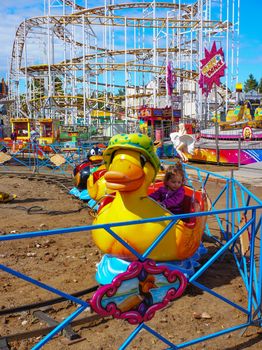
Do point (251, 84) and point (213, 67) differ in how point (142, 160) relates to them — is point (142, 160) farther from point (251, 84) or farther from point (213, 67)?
point (251, 84)

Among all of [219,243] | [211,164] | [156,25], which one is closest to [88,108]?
[156,25]

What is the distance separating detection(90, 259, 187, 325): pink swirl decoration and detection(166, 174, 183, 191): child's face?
66.3 inches

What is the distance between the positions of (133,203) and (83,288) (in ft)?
3.91

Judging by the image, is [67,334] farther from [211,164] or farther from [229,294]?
[211,164]

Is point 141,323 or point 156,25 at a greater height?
point 156,25

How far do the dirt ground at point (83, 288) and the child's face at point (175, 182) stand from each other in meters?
1.13

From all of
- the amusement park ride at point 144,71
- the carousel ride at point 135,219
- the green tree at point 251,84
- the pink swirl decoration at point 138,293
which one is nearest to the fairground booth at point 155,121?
the amusement park ride at point 144,71

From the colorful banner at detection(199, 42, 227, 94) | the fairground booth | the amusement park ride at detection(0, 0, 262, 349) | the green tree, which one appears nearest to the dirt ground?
the amusement park ride at detection(0, 0, 262, 349)

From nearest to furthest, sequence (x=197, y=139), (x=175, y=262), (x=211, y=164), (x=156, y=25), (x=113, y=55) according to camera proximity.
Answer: (x=175, y=262)
(x=211, y=164)
(x=197, y=139)
(x=156, y=25)
(x=113, y=55)

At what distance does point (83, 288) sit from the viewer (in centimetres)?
408

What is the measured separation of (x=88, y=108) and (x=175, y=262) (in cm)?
2951

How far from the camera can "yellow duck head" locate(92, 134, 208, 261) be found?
3.45 meters

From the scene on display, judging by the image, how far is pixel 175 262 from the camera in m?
3.94

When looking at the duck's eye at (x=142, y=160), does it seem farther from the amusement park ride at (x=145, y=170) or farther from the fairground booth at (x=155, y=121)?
the fairground booth at (x=155, y=121)
